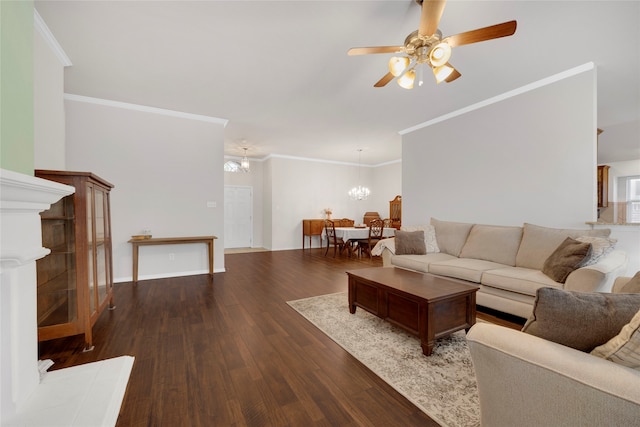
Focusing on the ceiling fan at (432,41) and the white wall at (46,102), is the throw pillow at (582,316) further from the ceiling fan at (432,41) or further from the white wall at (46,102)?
the white wall at (46,102)

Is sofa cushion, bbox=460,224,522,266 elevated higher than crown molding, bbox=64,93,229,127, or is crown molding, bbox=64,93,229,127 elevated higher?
crown molding, bbox=64,93,229,127

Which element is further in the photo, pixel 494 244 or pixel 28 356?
pixel 494 244

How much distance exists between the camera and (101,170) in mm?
4008

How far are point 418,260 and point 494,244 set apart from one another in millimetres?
975

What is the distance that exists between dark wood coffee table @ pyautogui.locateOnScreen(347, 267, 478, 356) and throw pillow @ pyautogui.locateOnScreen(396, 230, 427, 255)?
3.71 ft

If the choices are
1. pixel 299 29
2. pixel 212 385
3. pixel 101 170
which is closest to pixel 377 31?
pixel 299 29

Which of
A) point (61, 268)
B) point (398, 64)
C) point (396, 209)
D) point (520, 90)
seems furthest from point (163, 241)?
point (396, 209)

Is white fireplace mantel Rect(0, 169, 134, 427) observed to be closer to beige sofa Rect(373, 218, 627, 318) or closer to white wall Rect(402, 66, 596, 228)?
beige sofa Rect(373, 218, 627, 318)

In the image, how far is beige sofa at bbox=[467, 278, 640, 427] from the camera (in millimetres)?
768

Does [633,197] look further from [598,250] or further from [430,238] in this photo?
[598,250]

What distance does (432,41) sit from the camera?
206 centimetres

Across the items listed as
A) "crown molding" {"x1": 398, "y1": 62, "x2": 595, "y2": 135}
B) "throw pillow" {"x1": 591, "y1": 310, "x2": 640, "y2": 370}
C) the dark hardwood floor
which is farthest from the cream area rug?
"crown molding" {"x1": 398, "y1": 62, "x2": 595, "y2": 135}

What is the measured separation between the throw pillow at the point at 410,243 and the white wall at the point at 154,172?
125 inches

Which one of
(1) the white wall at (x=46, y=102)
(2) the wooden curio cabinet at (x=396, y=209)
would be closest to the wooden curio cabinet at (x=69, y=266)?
(1) the white wall at (x=46, y=102)
